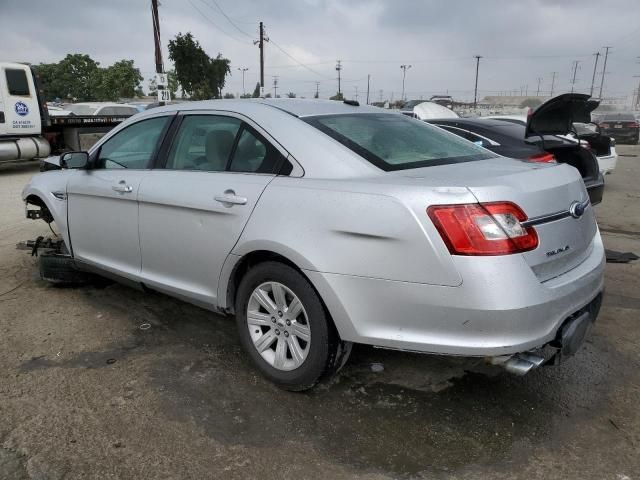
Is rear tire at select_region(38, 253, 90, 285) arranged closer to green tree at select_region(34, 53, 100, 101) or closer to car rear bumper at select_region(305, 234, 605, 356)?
car rear bumper at select_region(305, 234, 605, 356)

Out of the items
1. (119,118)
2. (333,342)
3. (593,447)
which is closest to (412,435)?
(333,342)

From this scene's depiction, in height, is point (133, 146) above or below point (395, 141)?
below

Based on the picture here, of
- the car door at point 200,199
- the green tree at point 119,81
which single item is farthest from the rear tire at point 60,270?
the green tree at point 119,81

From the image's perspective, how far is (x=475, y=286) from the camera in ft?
7.55

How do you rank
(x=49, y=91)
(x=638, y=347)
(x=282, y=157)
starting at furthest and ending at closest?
(x=49, y=91), (x=638, y=347), (x=282, y=157)

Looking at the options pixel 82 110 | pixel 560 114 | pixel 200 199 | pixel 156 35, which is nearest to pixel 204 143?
pixel 200 199

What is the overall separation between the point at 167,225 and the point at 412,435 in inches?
75.6

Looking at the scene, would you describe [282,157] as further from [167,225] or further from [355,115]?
[167,225]

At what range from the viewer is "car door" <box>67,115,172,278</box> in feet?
12.3

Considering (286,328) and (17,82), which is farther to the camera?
(17,82)

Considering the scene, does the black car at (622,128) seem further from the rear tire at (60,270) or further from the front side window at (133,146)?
the rear tire at (60,270)

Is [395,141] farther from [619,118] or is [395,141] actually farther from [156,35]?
[619,118]

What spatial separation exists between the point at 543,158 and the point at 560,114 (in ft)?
2.10

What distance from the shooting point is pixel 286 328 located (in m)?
2.93
